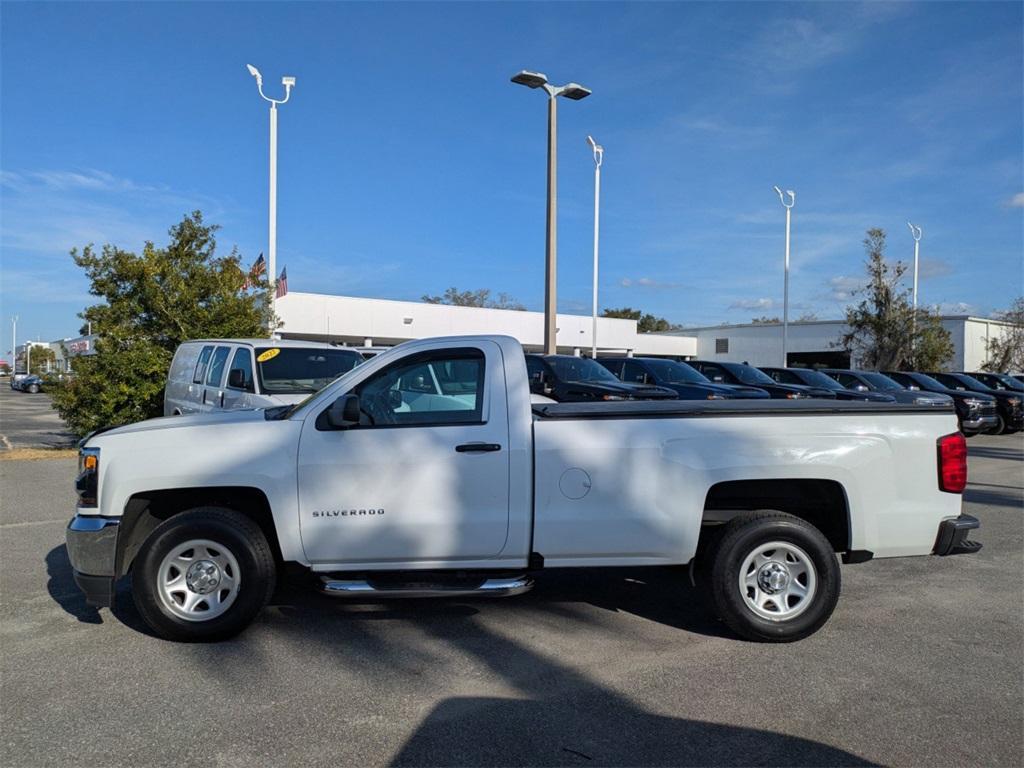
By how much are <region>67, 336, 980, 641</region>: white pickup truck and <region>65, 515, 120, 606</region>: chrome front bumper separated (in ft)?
0.04

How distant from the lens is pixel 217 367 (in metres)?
10.4

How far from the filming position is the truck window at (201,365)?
35.7 feet

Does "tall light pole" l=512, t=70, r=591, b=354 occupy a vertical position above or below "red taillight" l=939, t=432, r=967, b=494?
above

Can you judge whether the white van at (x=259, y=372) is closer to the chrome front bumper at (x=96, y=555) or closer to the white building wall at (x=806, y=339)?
the chrome front bumper at (x=96, y=555)

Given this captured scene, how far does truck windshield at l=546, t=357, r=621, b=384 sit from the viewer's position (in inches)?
591

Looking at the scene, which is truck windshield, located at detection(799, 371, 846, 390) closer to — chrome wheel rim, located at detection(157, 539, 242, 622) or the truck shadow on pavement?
the truck shadow on pavement

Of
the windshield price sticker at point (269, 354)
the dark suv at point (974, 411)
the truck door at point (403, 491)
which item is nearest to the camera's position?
the truck door at point (403, 491)

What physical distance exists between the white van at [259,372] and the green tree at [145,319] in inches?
151

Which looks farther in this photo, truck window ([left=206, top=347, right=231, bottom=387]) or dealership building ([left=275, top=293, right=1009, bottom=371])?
dealership building ([left=275, top=293, right=1009, bottom=371])

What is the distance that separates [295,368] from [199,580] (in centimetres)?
518

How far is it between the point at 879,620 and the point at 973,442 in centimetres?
1654

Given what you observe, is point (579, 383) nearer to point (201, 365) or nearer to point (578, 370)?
point (578, 370)

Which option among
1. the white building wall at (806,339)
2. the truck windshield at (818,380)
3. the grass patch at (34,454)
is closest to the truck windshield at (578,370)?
the truck windshield at (818,380)

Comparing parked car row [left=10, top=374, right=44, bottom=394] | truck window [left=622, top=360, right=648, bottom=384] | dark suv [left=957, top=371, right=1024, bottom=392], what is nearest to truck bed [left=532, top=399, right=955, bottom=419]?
truck window [left=622, top=360, right=648, bottom=384]
